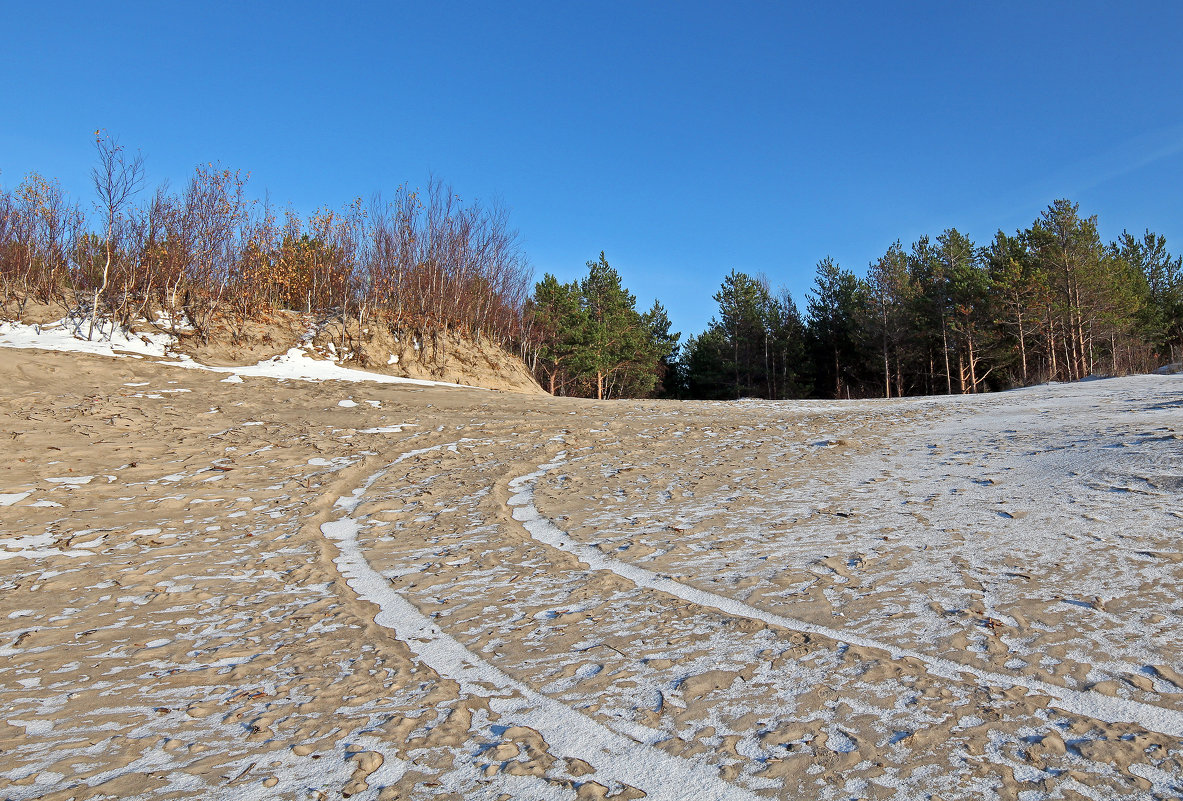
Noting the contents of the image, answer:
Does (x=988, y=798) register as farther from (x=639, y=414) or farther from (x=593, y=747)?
(x=639, y=414)

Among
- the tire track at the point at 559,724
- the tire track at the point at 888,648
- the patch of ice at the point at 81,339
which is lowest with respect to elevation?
the tire track at the point at 559,724

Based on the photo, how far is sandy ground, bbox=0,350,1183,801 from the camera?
8.26ft

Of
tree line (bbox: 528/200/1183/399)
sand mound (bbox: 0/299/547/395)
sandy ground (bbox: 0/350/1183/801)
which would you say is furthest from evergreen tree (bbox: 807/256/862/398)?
sandy ground (bbox: 0/350/1183/801)

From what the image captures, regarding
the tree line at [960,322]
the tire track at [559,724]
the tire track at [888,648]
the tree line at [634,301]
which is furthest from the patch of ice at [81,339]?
the tree line at [960,322]

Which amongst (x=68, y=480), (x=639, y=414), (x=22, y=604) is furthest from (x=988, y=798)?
(x=639, y=414)

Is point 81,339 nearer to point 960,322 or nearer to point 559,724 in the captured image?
point 559,724

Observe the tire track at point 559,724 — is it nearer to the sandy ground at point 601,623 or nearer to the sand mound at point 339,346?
the sandy ground at point 601,623

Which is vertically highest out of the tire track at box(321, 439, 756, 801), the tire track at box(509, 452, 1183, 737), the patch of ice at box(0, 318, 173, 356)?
the patch of ice at box(0, 318, 173, 356)

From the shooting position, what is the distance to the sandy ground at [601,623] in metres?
2.52

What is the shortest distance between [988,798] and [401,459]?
26.7 ft

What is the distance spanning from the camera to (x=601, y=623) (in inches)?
154

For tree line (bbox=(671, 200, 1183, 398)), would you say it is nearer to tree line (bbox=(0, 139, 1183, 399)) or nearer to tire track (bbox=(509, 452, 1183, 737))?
tree line (bbox=(0, 139, 1183, 399))

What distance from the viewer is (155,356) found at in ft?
51.5

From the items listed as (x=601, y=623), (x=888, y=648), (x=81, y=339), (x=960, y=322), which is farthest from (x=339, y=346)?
(x=960, y=322)
